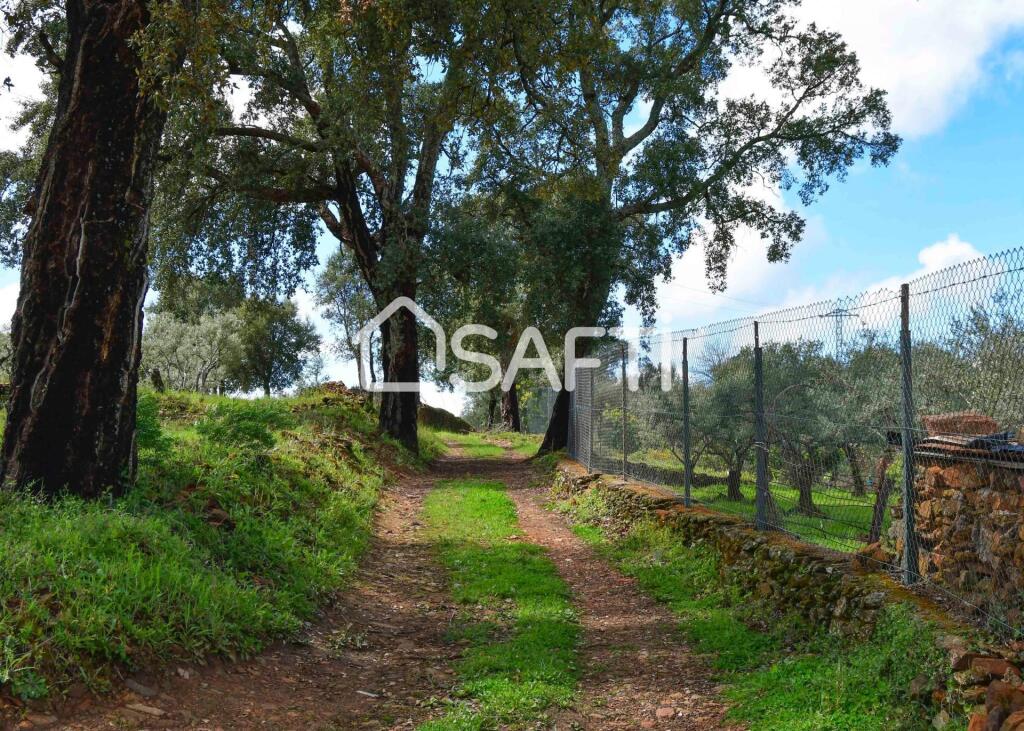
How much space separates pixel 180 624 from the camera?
5.10 m

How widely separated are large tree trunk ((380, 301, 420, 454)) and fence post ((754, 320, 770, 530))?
468 inches

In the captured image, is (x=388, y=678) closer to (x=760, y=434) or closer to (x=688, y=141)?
(x=760, y=434)

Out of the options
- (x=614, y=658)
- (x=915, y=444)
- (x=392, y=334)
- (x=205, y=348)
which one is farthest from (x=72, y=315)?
(x=205, y=348)

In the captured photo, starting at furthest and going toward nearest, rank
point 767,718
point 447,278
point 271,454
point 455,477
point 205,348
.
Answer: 1. point 205,348
2. point 447,278
3. point 455,477
4. point 271,454
5. point 767,718

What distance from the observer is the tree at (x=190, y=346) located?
1452 inches

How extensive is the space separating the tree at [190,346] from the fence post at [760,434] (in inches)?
1305

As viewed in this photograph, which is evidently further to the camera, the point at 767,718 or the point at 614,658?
the point at 614,658

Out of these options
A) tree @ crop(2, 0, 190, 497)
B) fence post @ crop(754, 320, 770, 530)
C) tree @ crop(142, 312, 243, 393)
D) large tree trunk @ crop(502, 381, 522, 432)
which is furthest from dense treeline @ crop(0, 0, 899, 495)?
tree @ crop(142, 312, 243, 393)

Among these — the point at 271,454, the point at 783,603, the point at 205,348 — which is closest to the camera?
the point at 783,603

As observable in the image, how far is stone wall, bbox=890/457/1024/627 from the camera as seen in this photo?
439cm

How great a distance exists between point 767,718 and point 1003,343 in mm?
2447

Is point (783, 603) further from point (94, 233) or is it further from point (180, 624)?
point (94, 233)

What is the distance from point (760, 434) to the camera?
285 inches

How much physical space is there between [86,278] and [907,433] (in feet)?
21.4
